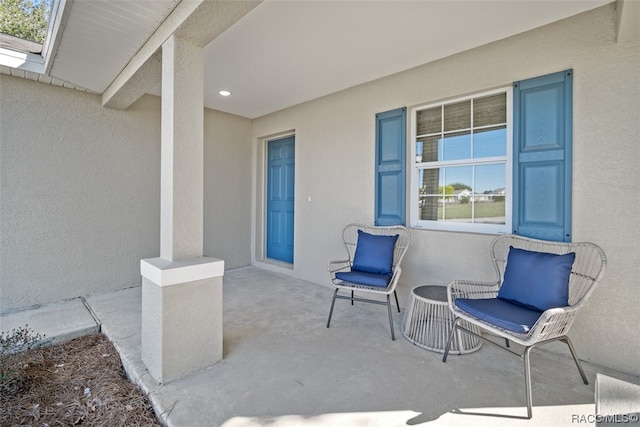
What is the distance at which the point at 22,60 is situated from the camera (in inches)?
108

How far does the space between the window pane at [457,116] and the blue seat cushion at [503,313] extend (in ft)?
5.49

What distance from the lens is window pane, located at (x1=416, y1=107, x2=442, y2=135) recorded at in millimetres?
3025

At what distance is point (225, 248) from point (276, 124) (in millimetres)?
2144

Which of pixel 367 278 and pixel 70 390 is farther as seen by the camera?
pixel 367 278

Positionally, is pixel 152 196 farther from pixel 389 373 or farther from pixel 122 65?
pixel 389 373

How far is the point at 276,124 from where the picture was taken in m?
4.65

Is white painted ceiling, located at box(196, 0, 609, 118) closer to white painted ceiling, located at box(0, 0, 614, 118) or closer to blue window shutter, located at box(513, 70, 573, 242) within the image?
white painted ceiling, located at box(0, 0, 614, 118)

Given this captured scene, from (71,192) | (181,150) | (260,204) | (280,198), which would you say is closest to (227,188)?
(260,204)

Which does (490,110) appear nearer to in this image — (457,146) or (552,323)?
(457,146)

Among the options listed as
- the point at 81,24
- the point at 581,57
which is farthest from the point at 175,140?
the point at 581,57

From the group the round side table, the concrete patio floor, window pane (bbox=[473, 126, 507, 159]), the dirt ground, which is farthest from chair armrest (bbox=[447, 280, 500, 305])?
the dirt ground

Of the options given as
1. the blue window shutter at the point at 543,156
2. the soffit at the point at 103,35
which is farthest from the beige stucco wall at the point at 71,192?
the blue window shutter at the point at 543,156

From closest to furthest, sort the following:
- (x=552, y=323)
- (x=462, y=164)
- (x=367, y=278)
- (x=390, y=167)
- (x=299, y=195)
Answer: (x=552, y=323), (x=367, y=278), (x=462, y=164), (x=390, y=167), (x=299, y=195)

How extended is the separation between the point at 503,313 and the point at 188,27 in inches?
106
